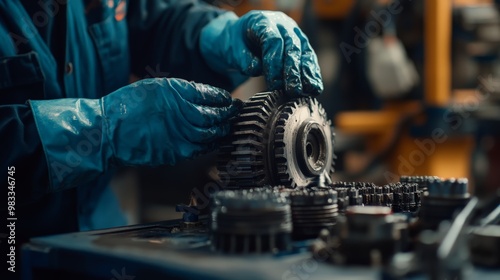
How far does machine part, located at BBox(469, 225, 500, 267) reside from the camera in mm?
846

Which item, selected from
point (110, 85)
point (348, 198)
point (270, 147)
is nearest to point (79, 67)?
point (110, 85)

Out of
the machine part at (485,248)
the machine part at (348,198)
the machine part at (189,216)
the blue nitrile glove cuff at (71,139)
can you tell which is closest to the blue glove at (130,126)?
the blue nitrile glove cuff at (71,139)

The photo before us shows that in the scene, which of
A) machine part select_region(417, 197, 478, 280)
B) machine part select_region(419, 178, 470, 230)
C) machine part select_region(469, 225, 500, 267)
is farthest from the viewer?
machine part select_region(419, 178, 470, 230)

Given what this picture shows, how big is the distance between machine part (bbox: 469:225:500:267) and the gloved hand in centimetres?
65

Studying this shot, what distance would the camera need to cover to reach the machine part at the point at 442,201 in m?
1.01

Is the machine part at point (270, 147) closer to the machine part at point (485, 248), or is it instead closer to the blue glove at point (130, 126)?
the blue glove at point (130, 126)

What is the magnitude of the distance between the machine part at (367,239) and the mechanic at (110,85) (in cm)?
55

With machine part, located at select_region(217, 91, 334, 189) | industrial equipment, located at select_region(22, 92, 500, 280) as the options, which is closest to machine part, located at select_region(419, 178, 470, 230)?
industrial equipment, located at select_region(22, 92, 500, 280)

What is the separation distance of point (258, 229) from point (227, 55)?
89 cm

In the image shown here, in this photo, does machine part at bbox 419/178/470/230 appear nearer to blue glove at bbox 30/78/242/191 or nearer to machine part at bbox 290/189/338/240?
machine part at bbox 290/189/338/240

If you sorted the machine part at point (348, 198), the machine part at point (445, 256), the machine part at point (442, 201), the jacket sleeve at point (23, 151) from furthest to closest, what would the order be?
the jacket sleeve at point (23, 151), the machine part at point (348, 198), the machine part at point (442, 201), the machine part at point (445, 256)

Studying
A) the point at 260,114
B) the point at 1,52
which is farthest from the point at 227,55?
the point at 1,52

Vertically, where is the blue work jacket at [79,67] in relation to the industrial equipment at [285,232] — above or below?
above

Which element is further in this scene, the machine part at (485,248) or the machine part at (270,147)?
the machine part at (270,147)
